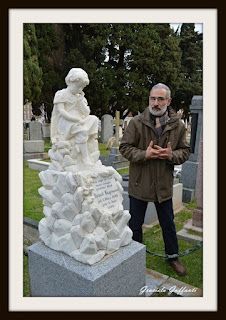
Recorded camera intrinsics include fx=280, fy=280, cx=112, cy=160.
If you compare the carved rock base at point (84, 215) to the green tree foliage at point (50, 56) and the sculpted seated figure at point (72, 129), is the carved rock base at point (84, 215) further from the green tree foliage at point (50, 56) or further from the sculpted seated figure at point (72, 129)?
the green tree foliage at point (50, 56)

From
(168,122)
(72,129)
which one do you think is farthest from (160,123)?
(72,129)

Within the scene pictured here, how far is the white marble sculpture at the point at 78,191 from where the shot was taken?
8.17 feet

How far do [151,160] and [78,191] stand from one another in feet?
3.21

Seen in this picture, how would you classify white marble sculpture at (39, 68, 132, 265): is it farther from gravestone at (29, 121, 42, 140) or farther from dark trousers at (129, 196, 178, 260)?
gravestone at (29, 121, 42, 140)

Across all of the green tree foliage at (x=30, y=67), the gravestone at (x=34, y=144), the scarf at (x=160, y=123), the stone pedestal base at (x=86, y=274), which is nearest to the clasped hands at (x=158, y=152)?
the scarf at (x=160, y=123)

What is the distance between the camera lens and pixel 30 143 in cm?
1066

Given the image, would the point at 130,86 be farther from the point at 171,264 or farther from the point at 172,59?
the point at 171,264

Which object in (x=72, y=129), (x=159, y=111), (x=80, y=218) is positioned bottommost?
(x=80, y=218)

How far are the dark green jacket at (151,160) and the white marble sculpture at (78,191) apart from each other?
0.34 metres

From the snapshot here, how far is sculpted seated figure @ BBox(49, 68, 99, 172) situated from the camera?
2.67m

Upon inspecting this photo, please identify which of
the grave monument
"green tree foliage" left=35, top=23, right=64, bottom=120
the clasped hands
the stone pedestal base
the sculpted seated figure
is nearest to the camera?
the stone pedestal base

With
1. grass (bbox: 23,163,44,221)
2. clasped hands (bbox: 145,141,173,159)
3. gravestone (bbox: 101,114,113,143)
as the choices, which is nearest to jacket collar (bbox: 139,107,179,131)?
clasped hands (bbox: 145,141,173,159)

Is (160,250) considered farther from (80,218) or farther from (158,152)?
(80,218)

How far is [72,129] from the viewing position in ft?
8.82
